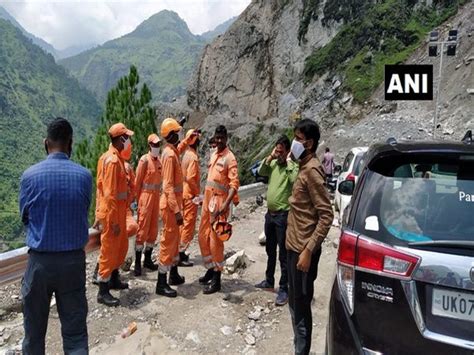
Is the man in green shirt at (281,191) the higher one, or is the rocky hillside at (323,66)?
the rocky hillside at (323,66)

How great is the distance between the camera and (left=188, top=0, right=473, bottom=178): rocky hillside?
26000 mm

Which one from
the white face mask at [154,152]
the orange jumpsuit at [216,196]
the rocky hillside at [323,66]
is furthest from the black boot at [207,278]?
the rocky hillside at [323,66]

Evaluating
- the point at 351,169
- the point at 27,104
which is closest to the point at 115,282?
the point at 351,169

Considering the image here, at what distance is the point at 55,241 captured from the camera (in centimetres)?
303

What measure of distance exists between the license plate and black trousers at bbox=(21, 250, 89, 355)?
2269 mm

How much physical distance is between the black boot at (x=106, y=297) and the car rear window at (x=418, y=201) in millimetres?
3217

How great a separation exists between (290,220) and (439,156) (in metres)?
1.43

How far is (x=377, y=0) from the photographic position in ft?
124

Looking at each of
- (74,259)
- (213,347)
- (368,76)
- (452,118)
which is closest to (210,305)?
(213,347)

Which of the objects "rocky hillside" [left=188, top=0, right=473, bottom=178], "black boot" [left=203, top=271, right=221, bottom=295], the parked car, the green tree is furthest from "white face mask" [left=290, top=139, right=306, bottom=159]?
"rocky hillside" [left=188, top=0, right=473, bottom=178]

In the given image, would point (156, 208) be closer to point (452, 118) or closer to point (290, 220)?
point (290, 220)

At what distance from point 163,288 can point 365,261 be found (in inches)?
127

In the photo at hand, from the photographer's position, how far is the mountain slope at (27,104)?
9688 cm

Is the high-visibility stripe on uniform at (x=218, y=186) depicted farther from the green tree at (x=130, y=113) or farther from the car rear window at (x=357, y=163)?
the green tree at (x=130, y=113)
